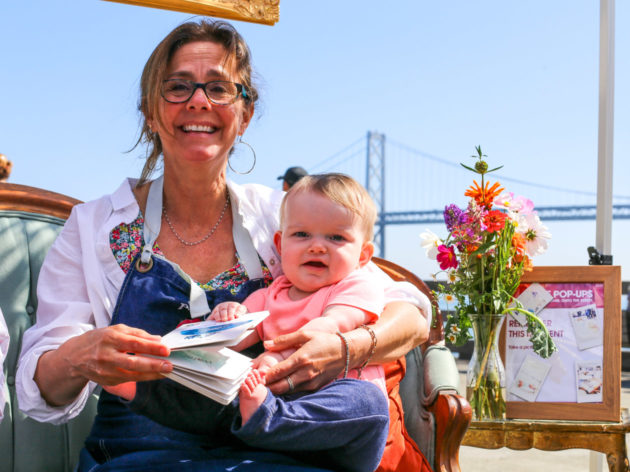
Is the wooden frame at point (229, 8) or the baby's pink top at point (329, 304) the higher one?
the wooden frame at point (229, 8)

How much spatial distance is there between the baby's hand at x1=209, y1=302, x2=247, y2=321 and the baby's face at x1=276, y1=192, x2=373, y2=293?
0.18m

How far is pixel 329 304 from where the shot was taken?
5.17 feet

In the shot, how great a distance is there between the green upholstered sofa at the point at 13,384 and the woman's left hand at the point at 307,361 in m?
0.48

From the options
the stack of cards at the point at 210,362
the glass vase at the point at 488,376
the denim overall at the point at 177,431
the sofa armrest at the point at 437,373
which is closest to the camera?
the stack of cards at the point at 210,362

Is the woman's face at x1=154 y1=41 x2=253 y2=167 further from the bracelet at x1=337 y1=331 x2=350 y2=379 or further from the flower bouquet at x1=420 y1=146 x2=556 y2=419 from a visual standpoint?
the flower bouquet at x1=420 y1=146 x2=556 y2=419

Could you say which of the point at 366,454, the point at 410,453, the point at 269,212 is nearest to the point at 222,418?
the point at 366,454

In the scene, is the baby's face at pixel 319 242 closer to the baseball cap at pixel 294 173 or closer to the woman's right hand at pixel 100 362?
the woman's right hand at pixel 100 362

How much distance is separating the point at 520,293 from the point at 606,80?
935mm

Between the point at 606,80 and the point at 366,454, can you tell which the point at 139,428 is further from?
the point at 606,80

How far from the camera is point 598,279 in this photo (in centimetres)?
222

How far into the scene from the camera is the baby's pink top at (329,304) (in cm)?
158

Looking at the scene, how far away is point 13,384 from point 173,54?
107cm

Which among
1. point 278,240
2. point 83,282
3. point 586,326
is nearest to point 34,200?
point 83,282

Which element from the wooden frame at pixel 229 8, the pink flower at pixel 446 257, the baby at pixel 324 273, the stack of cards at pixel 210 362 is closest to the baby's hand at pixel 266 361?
the baby at pixel 324 273
